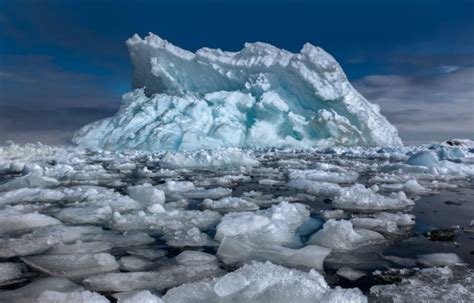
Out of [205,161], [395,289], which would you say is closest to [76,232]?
[395,289]

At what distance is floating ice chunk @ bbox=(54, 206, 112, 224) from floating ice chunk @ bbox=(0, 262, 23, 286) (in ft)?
4.96

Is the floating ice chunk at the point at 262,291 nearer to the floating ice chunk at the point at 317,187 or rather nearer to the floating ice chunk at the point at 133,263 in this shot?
the floating ice chunk at the point at 133,263

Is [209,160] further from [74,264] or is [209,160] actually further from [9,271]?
[9,271]

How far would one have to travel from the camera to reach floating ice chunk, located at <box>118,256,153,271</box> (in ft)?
9.80

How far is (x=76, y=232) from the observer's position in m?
3.86

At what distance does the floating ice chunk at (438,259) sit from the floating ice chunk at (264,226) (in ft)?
3.66

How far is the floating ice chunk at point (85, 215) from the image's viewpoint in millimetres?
4500

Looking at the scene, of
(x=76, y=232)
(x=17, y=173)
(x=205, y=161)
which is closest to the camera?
(x=76, y=232)

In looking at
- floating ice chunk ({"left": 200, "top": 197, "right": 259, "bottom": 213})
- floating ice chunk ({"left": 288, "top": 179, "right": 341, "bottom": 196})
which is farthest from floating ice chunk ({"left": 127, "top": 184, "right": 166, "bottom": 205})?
floating ice chunk ({"left": 288, "top": 179, "right": 341, "bottom": 196})

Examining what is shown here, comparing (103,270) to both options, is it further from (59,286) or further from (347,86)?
(347,86)

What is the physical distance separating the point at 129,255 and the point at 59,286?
0.80 metres

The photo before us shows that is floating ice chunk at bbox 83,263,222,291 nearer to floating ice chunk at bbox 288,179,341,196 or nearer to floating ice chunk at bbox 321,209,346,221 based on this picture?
floating ice chunk at bbox 321,209,346,221

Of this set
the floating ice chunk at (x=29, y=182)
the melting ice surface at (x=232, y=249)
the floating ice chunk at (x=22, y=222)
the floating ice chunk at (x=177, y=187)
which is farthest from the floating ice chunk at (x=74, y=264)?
the floating ice chunk at (x=29, y=182)

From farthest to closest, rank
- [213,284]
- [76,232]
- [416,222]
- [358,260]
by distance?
[416,222]
[76,232]
[358,260]
[213,284]
